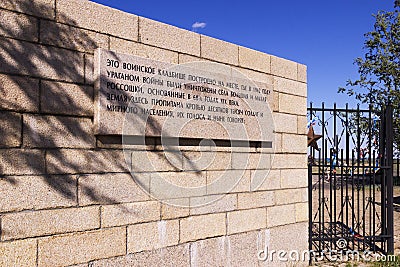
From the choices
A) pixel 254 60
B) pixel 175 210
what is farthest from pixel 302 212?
pixel 175 210

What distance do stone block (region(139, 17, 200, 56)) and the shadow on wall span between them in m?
0.56

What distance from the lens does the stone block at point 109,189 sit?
3.45 metres

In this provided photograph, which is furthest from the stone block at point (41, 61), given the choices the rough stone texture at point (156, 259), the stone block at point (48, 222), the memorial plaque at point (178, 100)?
the rough stone texture at point (156, 259)

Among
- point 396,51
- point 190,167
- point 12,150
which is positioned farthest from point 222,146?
point 396,51

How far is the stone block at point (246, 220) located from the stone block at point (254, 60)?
167cm

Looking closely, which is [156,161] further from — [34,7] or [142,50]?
[34,7]

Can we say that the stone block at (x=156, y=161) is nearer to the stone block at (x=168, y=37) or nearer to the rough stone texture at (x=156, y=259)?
the rough stone texture at (x=156, y=259)

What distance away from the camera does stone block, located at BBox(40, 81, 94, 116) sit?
323 cm

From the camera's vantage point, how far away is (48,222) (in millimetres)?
3219

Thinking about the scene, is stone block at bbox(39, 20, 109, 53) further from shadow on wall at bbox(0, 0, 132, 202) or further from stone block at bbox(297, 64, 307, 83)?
stone block at bbox(297, 64, 307, 83)

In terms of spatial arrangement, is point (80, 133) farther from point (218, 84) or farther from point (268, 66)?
point (268, 66)

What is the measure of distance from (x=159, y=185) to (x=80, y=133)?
95cm

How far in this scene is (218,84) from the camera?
4.59m

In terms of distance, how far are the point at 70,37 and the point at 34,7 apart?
0.34 meters
